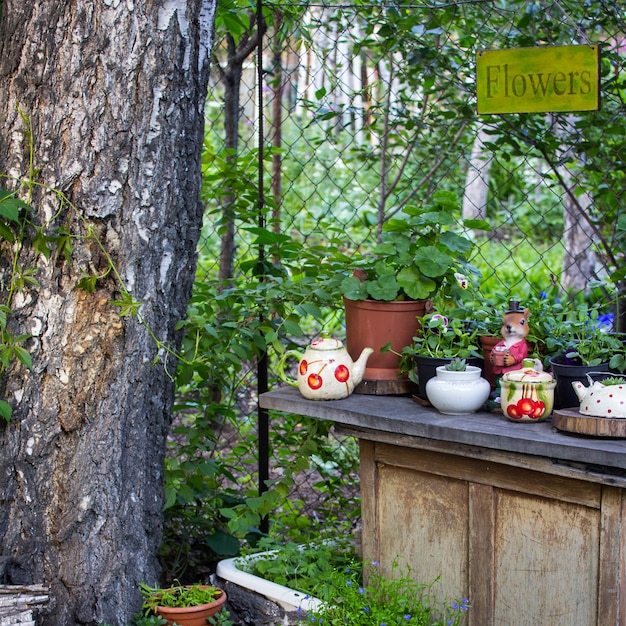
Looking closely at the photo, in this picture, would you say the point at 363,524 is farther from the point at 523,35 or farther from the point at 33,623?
the point at 523,35

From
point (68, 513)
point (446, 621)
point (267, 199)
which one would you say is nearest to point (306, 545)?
point (446, 621)

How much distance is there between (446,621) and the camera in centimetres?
219

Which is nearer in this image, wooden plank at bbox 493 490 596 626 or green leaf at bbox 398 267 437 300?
wooden plank at bbox 493 490 596 626

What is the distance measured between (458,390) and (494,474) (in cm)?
22

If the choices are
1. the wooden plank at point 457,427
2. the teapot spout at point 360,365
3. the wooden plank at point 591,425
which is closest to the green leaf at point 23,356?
the wooden plank at point 457,427

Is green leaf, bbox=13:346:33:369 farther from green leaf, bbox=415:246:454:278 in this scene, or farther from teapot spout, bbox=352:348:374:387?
green leaf, bbox=415:246:454:278

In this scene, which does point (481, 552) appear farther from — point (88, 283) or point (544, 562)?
point (88, 283)

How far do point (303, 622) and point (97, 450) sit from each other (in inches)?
28.6

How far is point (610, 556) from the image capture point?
184cm

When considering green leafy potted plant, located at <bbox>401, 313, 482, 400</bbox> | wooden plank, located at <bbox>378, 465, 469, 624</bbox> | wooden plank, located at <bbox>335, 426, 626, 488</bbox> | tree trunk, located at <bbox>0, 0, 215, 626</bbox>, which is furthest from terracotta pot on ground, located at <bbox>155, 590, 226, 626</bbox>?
green leafy potted plant, located at <bbox>401, 313, 482, 400</bbox>

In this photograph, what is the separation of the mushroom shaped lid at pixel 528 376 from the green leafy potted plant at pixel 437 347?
0.18 metres

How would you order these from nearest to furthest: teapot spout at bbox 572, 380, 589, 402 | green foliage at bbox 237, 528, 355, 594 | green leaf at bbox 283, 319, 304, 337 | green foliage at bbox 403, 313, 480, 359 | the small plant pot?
teapot spout at bbox 572, 380, 589, 402
the small plant pot
green foliage at bbox 403, 313, 480, 359
green foliage at bbox 237, 528, 355, 594
green leaf at bbox 283, 319, 304, 337

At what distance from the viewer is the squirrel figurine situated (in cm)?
208

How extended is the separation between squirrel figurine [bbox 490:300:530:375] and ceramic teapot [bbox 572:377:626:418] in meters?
0.26
